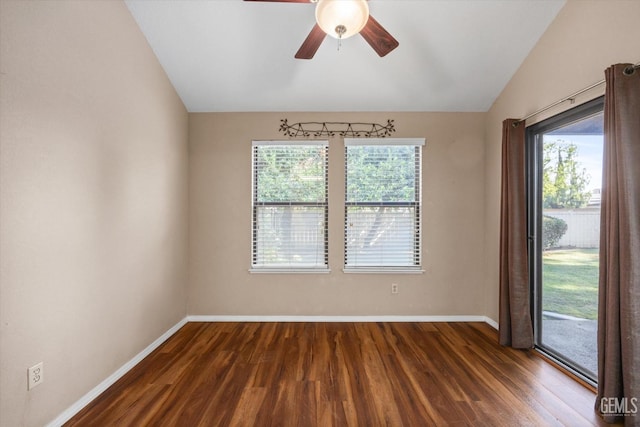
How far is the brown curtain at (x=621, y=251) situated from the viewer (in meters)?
1.79

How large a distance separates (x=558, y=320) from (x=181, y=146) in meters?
4.24

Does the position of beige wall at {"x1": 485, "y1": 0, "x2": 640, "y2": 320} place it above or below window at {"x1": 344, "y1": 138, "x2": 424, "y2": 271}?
above

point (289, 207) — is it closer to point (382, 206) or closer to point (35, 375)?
point (382, 206)

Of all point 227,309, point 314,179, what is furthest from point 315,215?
point 227,309

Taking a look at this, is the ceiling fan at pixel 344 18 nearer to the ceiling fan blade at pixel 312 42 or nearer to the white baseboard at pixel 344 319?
the ceiling fan blade at pixel 312 42

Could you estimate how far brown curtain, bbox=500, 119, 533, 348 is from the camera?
286cm

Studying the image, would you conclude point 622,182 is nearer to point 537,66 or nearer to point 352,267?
point 537,66

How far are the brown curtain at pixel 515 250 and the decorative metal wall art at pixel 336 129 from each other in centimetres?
131

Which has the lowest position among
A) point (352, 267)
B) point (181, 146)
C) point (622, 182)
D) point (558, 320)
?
point (558, 320)

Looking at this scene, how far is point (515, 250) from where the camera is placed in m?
2.87

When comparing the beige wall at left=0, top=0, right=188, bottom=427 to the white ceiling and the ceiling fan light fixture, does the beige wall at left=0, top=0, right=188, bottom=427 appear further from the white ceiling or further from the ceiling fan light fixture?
the ceiling fan light fixture

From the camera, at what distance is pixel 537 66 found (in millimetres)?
2779

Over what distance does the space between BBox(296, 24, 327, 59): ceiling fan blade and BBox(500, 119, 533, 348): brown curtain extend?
2.09 metres

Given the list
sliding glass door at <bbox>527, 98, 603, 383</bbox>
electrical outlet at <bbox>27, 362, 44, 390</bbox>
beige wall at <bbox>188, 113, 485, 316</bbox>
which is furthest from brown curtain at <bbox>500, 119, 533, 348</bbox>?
electrical outlet at <bbox>27, 362, 44, 390</bbox>
